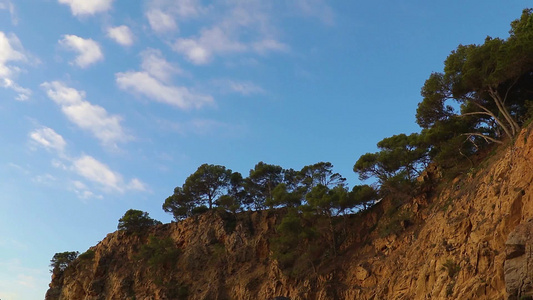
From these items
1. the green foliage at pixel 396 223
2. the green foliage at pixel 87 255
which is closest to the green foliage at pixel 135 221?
the green foliage at pixel 87 255

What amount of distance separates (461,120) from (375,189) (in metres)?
8.35

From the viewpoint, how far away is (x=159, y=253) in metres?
41.0

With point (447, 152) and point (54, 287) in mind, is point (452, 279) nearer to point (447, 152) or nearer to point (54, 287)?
point (447, 152)

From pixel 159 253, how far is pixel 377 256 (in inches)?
893

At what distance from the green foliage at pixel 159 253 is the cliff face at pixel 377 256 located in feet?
0.84

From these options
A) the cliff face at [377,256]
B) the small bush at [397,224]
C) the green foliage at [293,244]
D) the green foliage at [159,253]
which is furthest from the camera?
the green foliage at [159,253]

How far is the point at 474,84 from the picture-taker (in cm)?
2511

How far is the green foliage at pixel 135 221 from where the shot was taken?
47.7 metres

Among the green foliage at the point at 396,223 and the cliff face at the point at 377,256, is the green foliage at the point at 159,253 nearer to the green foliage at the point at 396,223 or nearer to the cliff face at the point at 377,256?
the cliff face at the point at 377,256

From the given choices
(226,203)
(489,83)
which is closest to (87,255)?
(226,203)

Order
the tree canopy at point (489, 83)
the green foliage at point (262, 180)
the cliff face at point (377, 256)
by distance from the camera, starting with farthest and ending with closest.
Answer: the green foliage at point (262, 180) < the tree canopy at point (489, 83) < the cliff face at point (377, 256)

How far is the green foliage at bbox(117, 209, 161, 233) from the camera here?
157ft

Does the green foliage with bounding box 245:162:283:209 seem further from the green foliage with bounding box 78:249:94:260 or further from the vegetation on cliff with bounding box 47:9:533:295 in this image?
the green foliage with bounding box 78:249:94:260

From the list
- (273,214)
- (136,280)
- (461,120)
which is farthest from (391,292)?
(136,280)
